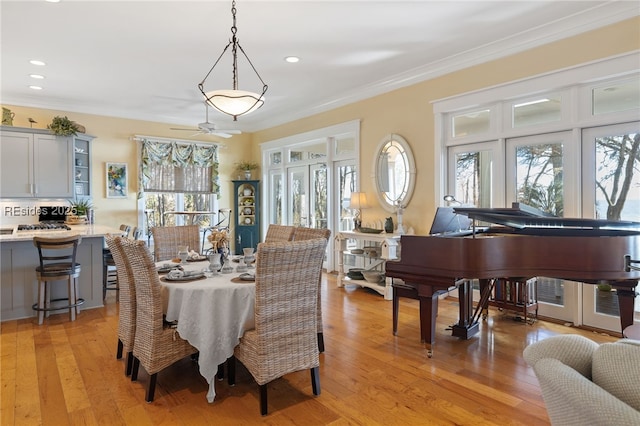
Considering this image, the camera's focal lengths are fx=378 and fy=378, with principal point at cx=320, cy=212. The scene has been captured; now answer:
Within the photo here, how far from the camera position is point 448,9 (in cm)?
354

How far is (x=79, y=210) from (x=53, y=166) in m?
0.83

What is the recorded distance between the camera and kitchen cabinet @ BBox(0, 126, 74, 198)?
6.09m

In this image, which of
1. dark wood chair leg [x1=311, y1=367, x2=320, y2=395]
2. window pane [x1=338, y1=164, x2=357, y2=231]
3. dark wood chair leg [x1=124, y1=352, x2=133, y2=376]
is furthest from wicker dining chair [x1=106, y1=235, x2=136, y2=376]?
window pane [x1=338, y1=164, x2=357, y2=231]

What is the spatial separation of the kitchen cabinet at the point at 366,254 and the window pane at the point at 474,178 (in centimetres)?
102

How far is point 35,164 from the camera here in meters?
6.27

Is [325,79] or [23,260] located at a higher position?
[325,79]

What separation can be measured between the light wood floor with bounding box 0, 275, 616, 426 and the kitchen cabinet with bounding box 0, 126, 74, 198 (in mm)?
3325

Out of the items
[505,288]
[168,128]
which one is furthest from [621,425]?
[168,128]

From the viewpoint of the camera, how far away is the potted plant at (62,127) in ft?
20.7

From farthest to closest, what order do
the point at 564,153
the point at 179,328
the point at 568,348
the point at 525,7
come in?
the point at 564,153
the point at 525,7
the point at 179,328
the point at 568,348

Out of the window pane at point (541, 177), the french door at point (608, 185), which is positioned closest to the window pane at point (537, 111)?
the window pane at point (541, 177)

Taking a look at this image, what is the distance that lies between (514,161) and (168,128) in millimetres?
6552

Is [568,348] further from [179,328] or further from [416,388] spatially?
[179,328]

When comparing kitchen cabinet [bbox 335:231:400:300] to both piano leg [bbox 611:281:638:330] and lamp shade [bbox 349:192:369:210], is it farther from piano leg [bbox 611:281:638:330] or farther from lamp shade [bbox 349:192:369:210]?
piano leg [bbox 611:281:638:330]
